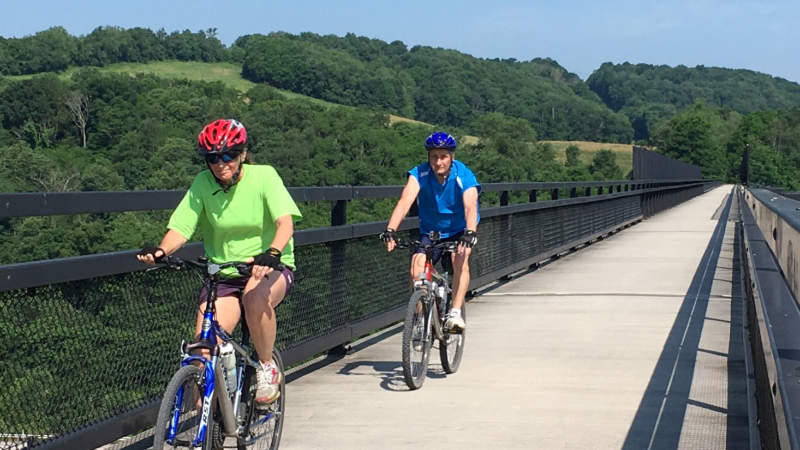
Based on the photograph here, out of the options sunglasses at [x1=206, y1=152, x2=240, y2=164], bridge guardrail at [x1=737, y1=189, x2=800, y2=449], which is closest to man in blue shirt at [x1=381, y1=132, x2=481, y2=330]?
bridge guardrail at [x1=737, y1=189, x2=800, y2=449]

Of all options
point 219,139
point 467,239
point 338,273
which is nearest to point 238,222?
point 219,139

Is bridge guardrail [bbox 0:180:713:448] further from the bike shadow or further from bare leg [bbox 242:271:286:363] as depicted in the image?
bare leg [bbox 242:271:286:363]

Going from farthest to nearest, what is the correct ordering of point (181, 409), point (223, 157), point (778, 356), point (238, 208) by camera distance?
1. point (238, 208)
2. point (223, 157)
3. point (181, 409)
4. point (778, 356)

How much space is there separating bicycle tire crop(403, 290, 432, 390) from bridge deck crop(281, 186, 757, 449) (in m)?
0.13

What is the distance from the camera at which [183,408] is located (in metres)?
4.50

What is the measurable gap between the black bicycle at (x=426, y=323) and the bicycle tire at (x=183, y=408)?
3.02 m

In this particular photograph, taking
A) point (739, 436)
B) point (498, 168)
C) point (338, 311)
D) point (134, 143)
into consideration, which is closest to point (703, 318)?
point (338, 311)

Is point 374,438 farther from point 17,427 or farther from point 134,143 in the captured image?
point 134,143

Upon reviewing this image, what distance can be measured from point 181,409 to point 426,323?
3.57 meters

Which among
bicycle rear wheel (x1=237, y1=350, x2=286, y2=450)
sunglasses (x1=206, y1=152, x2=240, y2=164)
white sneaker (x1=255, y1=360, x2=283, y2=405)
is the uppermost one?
sunglasses (x1=206, y1=152, x2=240, y2=164)

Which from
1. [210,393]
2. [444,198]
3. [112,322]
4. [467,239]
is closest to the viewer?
[210,393]

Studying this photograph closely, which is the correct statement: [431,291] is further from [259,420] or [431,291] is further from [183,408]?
[183,408]

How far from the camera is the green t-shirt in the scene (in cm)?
507

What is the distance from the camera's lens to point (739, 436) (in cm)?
625
